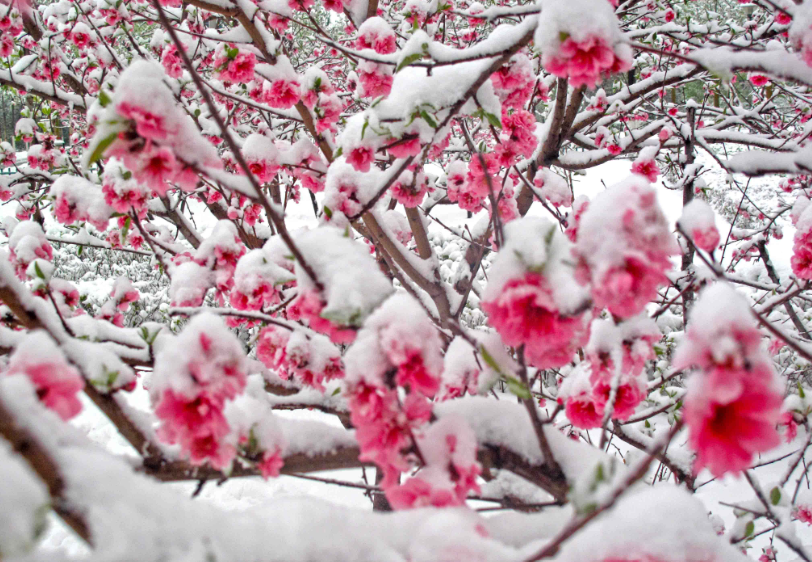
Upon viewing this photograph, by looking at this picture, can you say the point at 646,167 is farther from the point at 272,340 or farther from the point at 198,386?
the point at 198,386

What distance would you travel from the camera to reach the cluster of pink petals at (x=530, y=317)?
69cm

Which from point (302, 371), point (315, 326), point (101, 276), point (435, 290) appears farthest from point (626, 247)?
point (101, 276)

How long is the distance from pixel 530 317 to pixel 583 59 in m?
0.63

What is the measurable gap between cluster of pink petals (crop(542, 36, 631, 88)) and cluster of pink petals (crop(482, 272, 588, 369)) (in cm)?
57

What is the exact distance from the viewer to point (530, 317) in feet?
2.38

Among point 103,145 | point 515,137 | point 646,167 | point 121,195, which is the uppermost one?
point 646,167

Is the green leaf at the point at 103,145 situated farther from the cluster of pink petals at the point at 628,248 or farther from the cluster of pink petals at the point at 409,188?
the cluster of pink petals at the point at 409,188

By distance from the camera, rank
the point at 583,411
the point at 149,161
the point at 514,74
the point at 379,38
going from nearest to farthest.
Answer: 1. the point at 149,161
2. the point at 583,411
3. the point at 514,74
4. the point at 379,38

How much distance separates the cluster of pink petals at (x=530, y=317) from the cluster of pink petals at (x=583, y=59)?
0.57 meters

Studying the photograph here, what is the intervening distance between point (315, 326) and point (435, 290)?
193 centimetres

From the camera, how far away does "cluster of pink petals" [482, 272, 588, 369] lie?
690 millimetres

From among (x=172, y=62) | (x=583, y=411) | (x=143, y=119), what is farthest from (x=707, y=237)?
(x=172, y=62)

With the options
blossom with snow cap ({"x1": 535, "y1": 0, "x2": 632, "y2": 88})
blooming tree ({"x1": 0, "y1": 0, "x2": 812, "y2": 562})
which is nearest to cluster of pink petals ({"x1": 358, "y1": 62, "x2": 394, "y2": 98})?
blooming tree ({"x1": 0, "y1": 0, "x2": 812, "y2": 562})

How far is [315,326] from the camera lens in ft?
2.84
